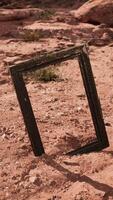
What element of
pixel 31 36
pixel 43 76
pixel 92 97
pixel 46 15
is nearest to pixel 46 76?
pixel 43 76

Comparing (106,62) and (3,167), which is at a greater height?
(3,167)

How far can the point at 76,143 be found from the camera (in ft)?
20.7

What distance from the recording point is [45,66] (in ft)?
19.0

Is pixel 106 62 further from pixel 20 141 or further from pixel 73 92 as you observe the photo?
pixel 20 141

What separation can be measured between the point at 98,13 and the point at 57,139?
293 inches

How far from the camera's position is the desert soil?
546 cm

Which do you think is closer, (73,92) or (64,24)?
(73,92)

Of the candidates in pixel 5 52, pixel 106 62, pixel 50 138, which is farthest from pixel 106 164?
pixel 5 52

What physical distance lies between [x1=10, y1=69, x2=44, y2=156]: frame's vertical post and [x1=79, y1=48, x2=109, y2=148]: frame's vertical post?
2.41 ft

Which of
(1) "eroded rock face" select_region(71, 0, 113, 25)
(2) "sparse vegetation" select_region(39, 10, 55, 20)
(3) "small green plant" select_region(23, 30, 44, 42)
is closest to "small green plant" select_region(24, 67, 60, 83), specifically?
(3) "small green plant" select_region(23, 30, 44, 42)

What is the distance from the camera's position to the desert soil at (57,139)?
17.9 feet

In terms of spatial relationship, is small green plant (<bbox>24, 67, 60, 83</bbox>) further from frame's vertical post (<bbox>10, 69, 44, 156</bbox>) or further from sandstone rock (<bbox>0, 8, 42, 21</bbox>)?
sandstone rock (<bbox>0, 8, 42, 21</bbox>)

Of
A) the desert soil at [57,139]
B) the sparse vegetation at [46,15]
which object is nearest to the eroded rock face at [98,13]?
the sparse vegetation at [46,15]

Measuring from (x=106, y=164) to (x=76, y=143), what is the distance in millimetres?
602
